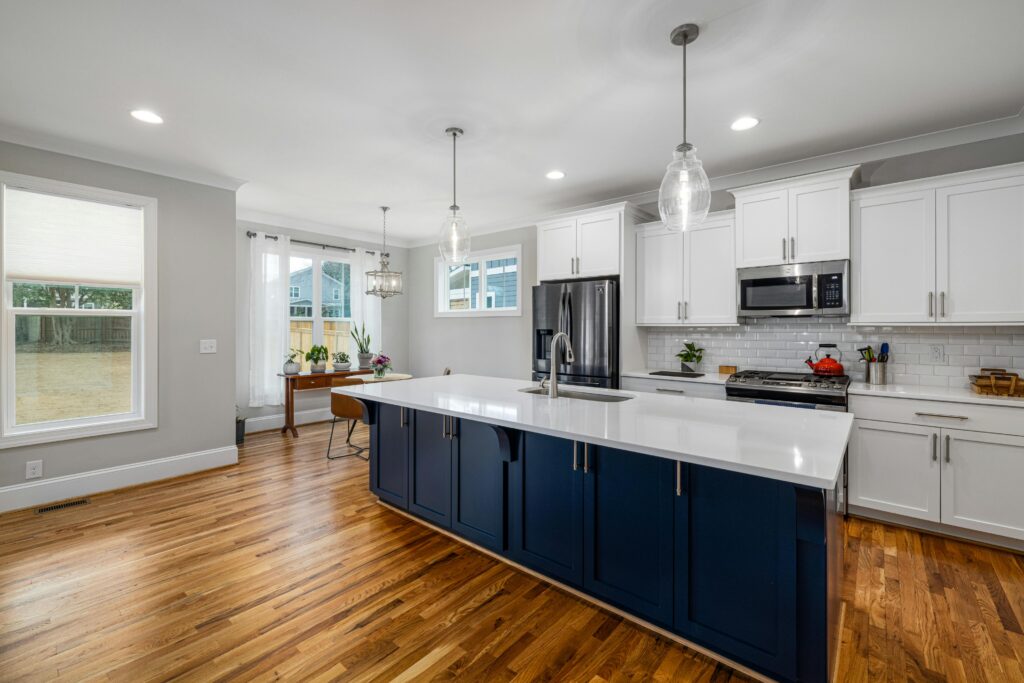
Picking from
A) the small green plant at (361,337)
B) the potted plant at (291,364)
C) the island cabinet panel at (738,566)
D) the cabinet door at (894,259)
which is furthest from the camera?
the small green plant at (361,337)

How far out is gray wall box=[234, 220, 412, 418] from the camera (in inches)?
209

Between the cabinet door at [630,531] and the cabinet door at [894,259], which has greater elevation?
the cabinet door at [894,259]

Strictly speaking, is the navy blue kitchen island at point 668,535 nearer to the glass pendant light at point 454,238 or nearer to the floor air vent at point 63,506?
the glass pendant light at point 454,238

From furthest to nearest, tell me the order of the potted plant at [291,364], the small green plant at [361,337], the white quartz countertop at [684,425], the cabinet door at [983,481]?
1. the small green plant at [361,337]
2. the potted plant at [291,364]
3. the cabinet door at [983,481]
4. the white quartz countertop at [684,425]

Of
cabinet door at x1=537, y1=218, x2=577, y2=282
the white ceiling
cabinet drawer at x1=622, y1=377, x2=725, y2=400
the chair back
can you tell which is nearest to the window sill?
the chair back

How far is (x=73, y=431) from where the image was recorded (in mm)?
3445

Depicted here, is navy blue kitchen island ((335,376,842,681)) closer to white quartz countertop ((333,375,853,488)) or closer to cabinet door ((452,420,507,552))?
cabinet door ((452,420,507,552))

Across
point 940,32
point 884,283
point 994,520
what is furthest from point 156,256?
point 994,520

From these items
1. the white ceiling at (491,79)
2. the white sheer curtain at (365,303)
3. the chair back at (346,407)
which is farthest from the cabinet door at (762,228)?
the white sheer curtain at (365,303)

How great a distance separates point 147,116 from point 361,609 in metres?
3.16

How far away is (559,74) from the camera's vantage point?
7.89 feet

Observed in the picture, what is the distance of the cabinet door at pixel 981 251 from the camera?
2.77 m

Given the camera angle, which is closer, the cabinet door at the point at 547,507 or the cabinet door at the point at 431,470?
the cabinet door at the point at 547,507

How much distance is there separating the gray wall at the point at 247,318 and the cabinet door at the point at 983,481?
18.2 ft
